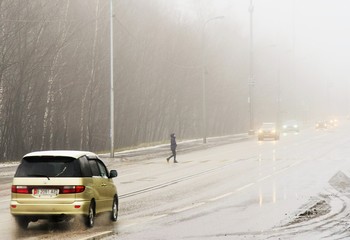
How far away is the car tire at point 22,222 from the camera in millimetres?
14414

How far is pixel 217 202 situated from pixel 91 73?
3710 cm

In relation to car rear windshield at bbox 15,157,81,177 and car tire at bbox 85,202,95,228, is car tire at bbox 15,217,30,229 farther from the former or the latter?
car tire at bbox 85,202,95,228

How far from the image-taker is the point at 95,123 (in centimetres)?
6072

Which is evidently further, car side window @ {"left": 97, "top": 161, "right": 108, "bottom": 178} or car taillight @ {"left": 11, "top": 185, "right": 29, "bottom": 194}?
car side window @ {"left": 97, "top": 161, "right": 108, "bottom": 178}

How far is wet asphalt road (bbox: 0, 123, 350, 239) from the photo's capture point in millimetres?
14117

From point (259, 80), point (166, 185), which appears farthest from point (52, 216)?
point (259, 80)

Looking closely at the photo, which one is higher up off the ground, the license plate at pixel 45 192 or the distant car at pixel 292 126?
the distant car at pixel 292 126

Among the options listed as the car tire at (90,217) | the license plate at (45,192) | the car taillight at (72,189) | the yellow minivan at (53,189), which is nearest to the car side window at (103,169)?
the yellow minivan at (53,189)

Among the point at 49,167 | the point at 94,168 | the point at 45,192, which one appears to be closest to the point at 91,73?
the point at 94,168

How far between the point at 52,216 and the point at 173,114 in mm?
74584

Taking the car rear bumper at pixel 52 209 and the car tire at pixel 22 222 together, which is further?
the car tire at pixel 22 222

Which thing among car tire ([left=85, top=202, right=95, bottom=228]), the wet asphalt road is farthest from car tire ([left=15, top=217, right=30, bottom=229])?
car tire ([left=85, top=202, right=95, bottom=228])

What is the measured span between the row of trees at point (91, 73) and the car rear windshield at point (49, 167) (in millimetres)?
28912

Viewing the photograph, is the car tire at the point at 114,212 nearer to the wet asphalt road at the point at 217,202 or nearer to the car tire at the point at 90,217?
the wet asphalt road at the point at 217,202
